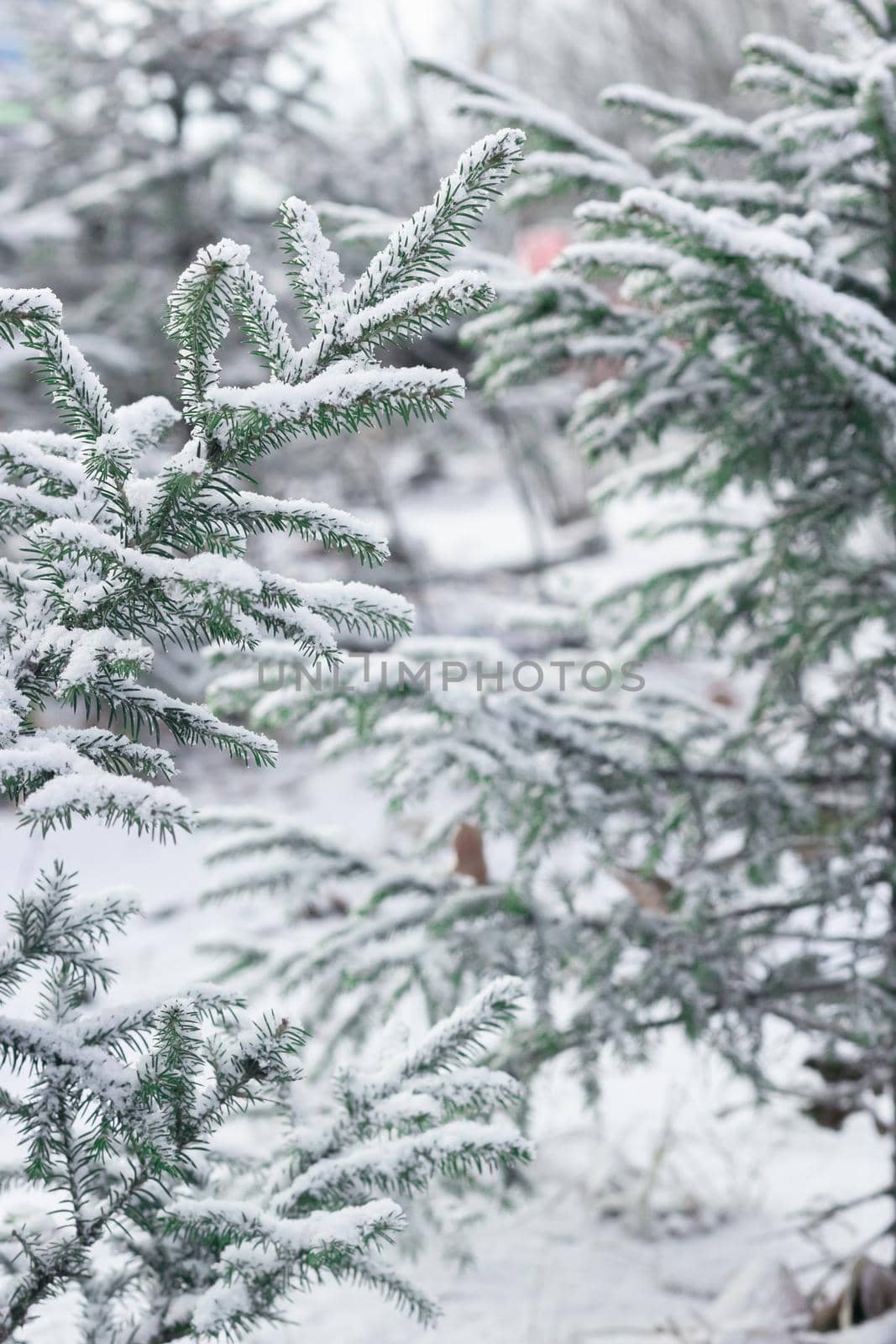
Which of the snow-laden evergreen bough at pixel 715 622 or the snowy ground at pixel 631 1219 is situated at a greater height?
the snow-laden evergreen bough at pixel 715 622

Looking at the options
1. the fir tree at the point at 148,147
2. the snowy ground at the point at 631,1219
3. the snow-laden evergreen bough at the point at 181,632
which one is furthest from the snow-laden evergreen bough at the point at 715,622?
the fir tree at the point at 148,147

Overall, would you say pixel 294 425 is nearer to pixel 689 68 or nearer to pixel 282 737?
pixel 282 737

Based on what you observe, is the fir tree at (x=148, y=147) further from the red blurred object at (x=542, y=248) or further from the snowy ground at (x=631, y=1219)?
the snowy ground at (x=631, y=1219)

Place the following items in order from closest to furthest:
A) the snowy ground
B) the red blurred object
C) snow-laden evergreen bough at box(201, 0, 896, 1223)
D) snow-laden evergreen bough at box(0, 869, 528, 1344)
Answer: snow-laden evergreen bough at box(0, 869, 528, 1344)
snow-laden evergreen bough at box(201, 0, 896, 1223)
the snowy ground
the red blurred object

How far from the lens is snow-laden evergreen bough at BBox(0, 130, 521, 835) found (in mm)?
940

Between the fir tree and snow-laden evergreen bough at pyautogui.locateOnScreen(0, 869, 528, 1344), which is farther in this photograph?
the fir tree

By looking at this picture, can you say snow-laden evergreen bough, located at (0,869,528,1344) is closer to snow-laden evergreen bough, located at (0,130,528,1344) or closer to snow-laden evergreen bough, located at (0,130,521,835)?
snow-laden evergreen bough, located at (0,130,528,1344)

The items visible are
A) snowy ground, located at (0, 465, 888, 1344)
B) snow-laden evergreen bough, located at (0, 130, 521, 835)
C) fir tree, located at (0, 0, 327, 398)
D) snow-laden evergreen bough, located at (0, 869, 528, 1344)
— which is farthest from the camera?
fir tree, located at (0, 0, 327, 398)

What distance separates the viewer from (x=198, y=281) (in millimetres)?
914

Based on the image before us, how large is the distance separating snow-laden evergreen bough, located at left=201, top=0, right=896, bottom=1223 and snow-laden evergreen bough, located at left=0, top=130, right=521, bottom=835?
87 cm

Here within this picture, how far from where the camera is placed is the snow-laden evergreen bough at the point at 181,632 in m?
0.95

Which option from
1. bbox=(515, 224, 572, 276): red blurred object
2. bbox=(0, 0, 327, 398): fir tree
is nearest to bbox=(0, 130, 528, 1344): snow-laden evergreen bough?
bbox=(0, 0, 327, 398): fir tree

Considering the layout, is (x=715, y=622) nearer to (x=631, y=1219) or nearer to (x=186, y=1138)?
(x=631, y=1219)

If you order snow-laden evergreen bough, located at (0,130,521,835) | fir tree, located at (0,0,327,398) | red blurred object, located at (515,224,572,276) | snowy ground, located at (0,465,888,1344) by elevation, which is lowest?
snowy ground, located at (0,465,888,1344)
